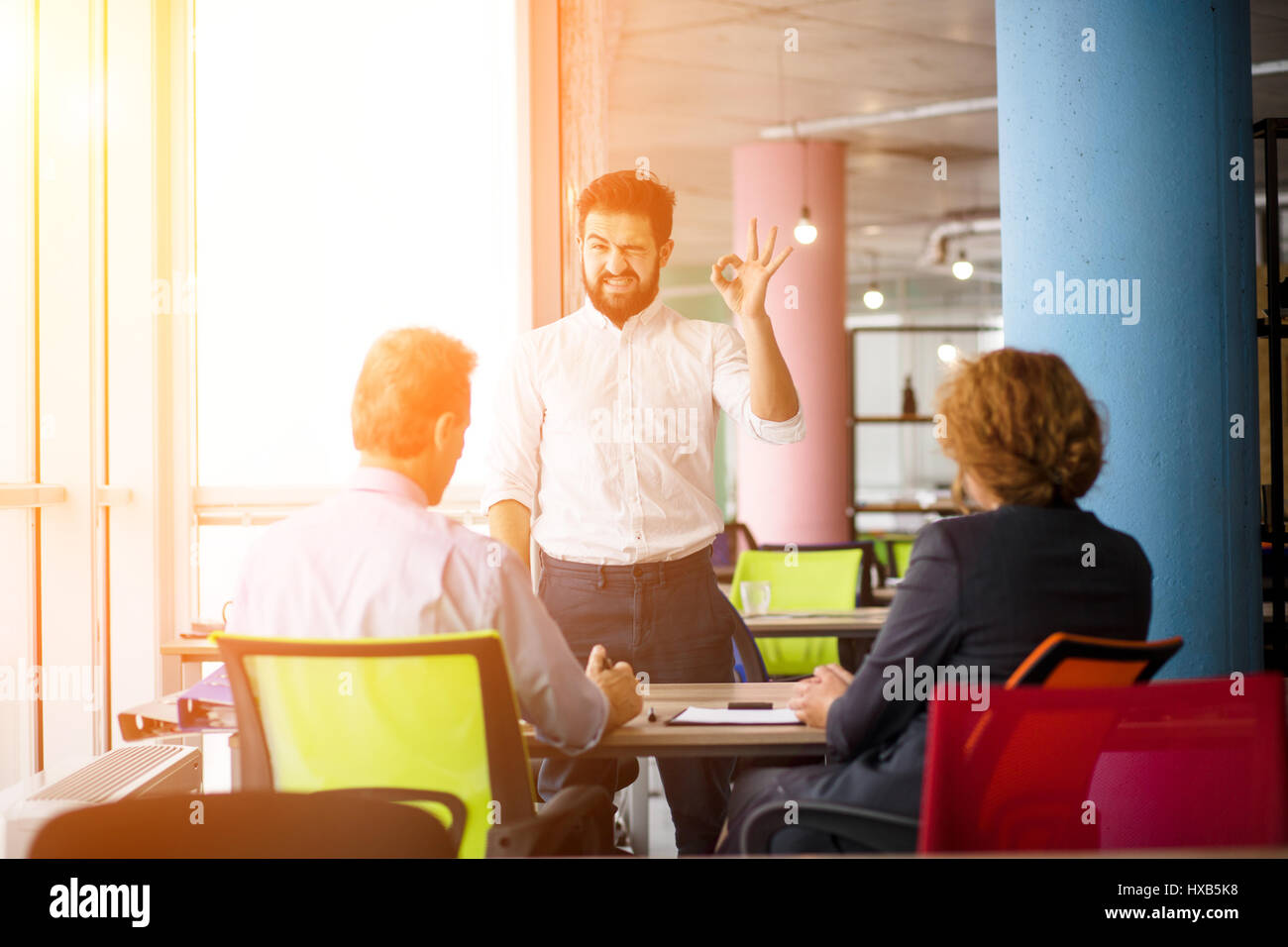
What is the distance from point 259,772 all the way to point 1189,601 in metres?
2.06

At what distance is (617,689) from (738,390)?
949 millimetres

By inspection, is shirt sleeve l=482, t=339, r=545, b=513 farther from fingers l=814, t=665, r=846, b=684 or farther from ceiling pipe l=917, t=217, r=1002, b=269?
ceiling pipe l=917, t=217, r=1002, b=269

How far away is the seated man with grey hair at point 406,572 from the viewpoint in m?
1.76

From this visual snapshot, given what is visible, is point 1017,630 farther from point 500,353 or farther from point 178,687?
point 178,687

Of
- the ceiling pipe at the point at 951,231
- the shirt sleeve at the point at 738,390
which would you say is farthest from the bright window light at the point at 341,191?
the ceiling pipe at the point at 951,231

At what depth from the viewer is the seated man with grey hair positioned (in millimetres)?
1758

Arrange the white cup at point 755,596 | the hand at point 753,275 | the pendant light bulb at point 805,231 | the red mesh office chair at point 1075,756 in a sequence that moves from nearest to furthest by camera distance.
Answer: the red mesh office chair at point 1075,756 < the hand at point 753,275 < the white cup at point 755,596 < the pendant light bulb at point 805,231

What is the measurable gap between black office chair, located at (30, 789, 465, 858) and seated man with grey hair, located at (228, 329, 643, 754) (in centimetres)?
24

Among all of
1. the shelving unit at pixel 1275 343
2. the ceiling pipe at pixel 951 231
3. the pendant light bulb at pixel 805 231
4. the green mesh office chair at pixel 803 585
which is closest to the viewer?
the shelving unit at pixel 1275 343

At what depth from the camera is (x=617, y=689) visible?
1947 millimetres

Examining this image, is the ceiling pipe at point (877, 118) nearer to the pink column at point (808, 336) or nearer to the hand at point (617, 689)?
the pink column at point (808, 336)

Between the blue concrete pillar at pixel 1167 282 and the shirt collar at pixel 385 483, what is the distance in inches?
63.6

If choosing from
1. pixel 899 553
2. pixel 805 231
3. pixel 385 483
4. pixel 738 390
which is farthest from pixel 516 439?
pixel 899 553

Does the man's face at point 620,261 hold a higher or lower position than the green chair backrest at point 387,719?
higher
